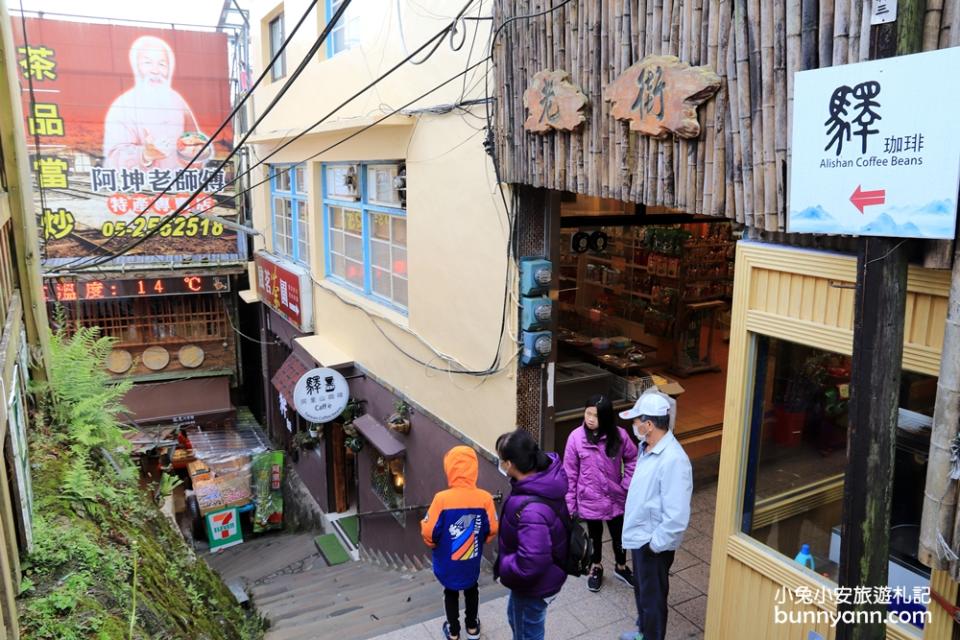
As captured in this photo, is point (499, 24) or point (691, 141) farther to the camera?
point (499, 24)

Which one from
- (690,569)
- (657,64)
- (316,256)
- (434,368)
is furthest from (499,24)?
(316,256)

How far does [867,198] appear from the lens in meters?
3.44

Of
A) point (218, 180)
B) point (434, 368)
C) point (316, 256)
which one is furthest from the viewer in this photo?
point (218, 180)

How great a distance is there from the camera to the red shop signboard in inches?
562

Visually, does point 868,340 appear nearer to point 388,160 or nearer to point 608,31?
point 608,31

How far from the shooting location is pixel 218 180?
1798 centimetres

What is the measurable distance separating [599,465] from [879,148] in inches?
144

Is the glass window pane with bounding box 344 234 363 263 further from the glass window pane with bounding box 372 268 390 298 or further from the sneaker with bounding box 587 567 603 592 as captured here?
the sneaker with bounding box 587 567 603 592

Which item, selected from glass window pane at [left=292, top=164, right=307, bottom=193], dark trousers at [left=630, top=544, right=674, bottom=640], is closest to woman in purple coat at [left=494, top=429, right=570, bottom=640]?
dark trousers at [left=630, top=544, right=674, bottom=640]

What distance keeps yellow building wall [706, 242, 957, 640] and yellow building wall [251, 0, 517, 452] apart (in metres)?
3.07

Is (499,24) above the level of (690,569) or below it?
above

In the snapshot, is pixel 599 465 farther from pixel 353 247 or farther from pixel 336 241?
pixel 336 241

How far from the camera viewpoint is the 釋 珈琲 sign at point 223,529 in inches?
587

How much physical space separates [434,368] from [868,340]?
6.83 meters
